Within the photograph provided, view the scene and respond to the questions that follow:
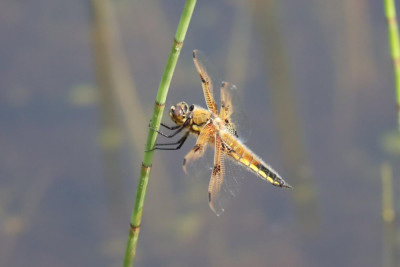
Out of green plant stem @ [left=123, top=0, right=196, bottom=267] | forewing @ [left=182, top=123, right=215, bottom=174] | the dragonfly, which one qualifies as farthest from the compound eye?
green plant stem @ [left=123, top=0, right=196, bottom=267]

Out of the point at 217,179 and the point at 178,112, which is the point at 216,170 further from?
the point at 178,112

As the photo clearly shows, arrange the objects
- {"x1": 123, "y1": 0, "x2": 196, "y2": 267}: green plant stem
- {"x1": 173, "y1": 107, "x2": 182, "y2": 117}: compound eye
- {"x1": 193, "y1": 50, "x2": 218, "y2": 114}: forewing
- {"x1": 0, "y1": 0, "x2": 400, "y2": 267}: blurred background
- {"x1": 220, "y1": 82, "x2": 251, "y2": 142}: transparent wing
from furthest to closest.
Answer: {"x1": 0, "y1": 0, "x2": 400, "y2": 267}: blurred background, {"x1": 220, "y1": 82, "x2": 251, "y2": 142}: transparent wing, {"x1": 173, "y1": 107, "x2": 182, "y2": 117}: compound eye, {"x1": 193, "y1": 50, "x2": 218, "y2": 114}: forewing, {"x1": 123, "y1": 0, "x2": 196, "y2": 267}: green plant stem

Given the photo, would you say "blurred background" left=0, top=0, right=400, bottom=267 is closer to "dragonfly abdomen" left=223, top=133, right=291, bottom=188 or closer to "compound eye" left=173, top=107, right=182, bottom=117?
"dragonfly abdomen" left=223, top=133, right=291, bottom=188

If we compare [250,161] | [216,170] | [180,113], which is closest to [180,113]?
[180,113]

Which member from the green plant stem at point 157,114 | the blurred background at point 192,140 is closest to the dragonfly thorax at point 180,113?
the green plant stem at point 157,114

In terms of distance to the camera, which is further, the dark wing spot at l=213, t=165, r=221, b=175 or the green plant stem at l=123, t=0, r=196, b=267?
the dark wing spot at l=213, t=165, r=221, b=175

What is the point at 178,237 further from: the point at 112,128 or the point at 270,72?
the point at 270,72

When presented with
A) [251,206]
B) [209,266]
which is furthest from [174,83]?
[209,266]

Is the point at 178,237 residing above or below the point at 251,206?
below
